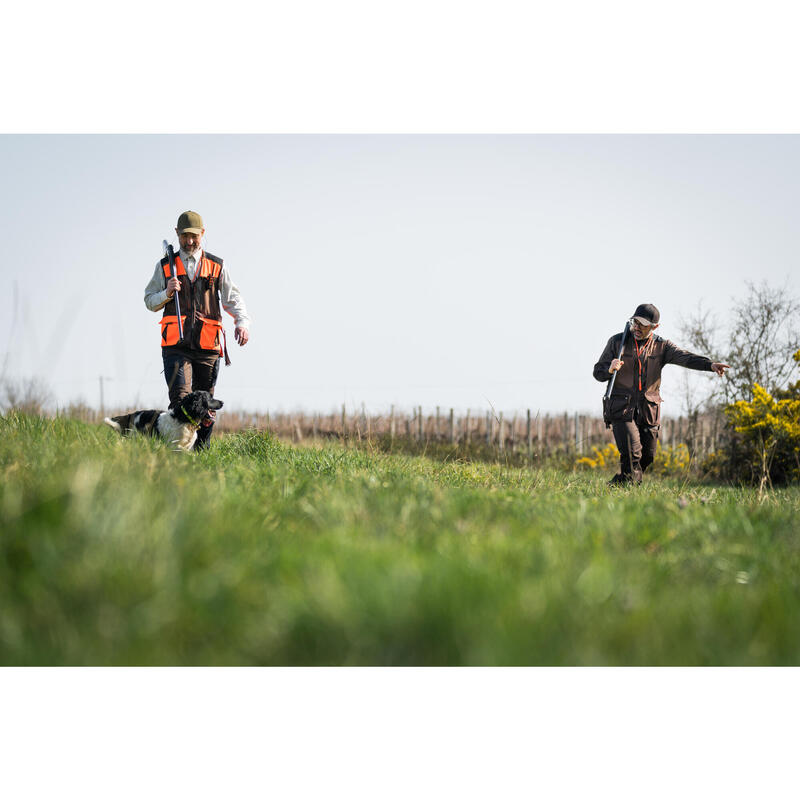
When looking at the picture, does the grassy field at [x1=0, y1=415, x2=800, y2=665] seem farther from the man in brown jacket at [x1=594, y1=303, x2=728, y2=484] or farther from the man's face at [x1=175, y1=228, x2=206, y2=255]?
the man in brown jacket at [x1=594, y1=303, x2=728, y2=484]

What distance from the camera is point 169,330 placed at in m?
6.53

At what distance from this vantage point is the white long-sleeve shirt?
655cm

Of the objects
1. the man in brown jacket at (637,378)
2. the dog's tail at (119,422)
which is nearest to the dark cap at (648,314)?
the man in brown jacket at (637,378)

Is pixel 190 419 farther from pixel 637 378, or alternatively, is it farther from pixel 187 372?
pixel 637 378

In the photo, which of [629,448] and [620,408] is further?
[620,408]

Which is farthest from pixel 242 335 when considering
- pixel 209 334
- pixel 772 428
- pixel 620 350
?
pixel 772 428

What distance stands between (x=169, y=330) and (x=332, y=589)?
538cm

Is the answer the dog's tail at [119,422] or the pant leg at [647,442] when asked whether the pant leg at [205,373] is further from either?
the pant leg at [647,442]

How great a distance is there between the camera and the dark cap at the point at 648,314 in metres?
7.55

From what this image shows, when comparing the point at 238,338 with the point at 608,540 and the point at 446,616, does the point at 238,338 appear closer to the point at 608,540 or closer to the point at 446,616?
the point at 608,540

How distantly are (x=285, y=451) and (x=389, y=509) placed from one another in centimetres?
330

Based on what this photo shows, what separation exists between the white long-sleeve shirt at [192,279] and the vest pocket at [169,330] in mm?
170

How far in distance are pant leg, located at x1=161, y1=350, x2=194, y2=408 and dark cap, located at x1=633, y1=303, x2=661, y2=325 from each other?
5.31 meters

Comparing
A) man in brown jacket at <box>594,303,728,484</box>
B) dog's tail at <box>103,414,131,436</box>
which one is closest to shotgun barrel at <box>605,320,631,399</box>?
man in brown jacket at <box>594,303,728,484</box>
